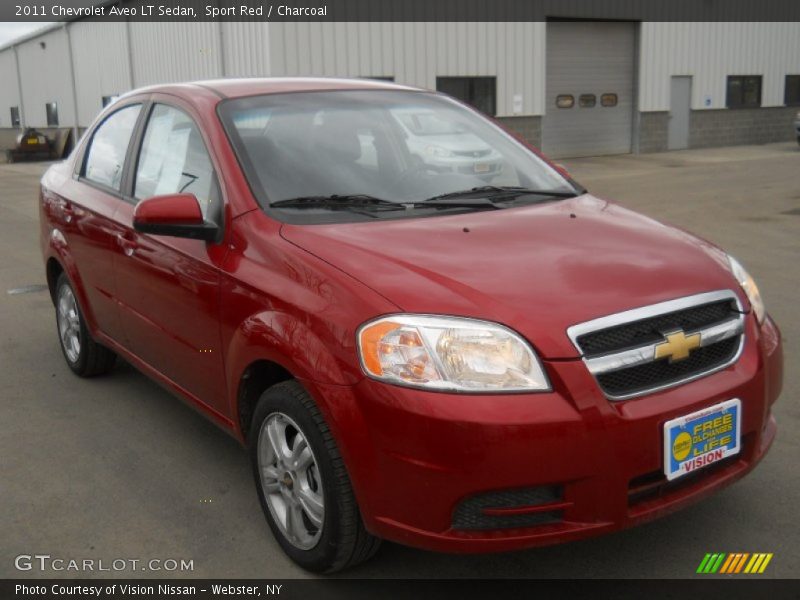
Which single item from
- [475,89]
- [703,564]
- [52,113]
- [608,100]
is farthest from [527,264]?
[52,113]

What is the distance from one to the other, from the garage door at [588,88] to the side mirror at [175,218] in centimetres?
1995

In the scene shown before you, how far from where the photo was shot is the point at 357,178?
347 centimetres

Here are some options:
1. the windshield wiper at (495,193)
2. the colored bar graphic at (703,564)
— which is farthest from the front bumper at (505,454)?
the windshield wiper at (495,193)

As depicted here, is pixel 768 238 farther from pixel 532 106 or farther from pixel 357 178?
pixel 532 106

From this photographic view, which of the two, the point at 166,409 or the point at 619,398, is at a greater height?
the point at 619,398

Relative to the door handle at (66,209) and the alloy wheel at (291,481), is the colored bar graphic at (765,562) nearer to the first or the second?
the alloy wheel at (291,481)

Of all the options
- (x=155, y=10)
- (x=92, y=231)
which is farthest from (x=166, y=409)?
(x=155, y=10)

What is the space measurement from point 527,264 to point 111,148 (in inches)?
108

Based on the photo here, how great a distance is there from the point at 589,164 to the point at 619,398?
765 inches

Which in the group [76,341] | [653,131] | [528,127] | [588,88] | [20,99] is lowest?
[76,341]

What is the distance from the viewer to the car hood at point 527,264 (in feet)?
8.34

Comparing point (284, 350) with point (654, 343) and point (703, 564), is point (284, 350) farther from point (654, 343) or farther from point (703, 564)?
→ point (703, 564)

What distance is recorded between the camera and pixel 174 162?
→ 3.82 m

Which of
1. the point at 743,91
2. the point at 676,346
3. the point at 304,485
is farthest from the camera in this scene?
the point at 743,91
